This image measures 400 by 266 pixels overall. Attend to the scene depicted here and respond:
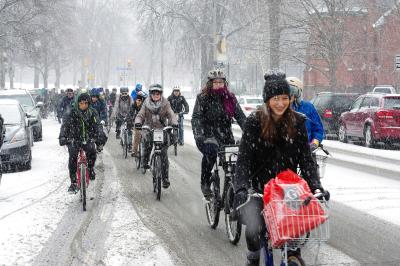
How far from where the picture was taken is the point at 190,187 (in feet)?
35.9

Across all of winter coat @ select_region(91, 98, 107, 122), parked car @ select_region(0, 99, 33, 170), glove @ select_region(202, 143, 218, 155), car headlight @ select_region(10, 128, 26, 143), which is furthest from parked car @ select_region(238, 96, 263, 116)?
glove @ select_region(202, 143, 218, 155)

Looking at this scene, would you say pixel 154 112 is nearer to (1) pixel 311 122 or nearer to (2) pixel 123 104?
(1) pixel 311 122

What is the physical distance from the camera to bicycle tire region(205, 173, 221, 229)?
718 centimetres

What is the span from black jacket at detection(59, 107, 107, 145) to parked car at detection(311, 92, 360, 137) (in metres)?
14.7

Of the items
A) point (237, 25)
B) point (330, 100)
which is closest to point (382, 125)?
point (330, 100)

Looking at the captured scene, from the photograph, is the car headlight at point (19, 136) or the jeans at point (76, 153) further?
the car headlight at point (19, 136)

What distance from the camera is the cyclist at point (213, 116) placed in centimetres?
712

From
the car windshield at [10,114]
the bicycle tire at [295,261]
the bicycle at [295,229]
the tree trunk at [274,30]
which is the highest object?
→ the tree trunk at [274,30]

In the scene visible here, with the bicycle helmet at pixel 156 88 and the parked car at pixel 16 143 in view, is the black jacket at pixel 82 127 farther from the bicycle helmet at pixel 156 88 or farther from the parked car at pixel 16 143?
the parked car at pixel 16 143

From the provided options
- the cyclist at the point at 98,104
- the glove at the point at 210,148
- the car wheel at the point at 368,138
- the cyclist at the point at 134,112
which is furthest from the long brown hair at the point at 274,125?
the car wheel at the point at 368,138

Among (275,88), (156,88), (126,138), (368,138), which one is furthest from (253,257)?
(368,138)

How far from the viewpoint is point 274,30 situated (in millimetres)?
32000

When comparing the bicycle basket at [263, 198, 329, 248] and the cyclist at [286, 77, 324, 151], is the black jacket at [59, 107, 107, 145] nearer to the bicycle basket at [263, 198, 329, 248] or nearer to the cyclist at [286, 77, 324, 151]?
the cyclist at [286, 77, 324, 151]

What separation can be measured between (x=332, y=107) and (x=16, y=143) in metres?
13.3
